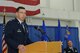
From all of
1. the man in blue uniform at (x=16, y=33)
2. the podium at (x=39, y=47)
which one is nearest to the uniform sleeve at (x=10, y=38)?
the man in blue uniform at (x=16, y=33)

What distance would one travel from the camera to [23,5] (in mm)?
5609

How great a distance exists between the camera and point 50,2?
684 centimetres

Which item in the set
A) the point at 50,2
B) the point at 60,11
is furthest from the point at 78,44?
the point at 50,2

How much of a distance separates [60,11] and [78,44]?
3.91ft

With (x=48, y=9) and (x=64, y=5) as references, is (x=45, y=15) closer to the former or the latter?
(x=48, y=9)

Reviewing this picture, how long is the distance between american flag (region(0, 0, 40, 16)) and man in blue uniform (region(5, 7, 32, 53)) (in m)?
2.61

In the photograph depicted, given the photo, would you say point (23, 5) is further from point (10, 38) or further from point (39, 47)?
point (39, 47)

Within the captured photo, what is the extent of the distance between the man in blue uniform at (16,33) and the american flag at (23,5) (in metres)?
2.61

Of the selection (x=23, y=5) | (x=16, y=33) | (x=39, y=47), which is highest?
(x=23, y=5)

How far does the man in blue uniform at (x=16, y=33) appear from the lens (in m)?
2.52

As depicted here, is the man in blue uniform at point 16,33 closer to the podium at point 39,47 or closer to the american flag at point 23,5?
the podium at point 39,47

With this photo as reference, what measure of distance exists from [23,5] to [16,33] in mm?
3073

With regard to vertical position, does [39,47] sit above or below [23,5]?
below

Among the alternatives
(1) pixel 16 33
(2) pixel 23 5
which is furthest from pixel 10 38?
(2) pixel 23 5
